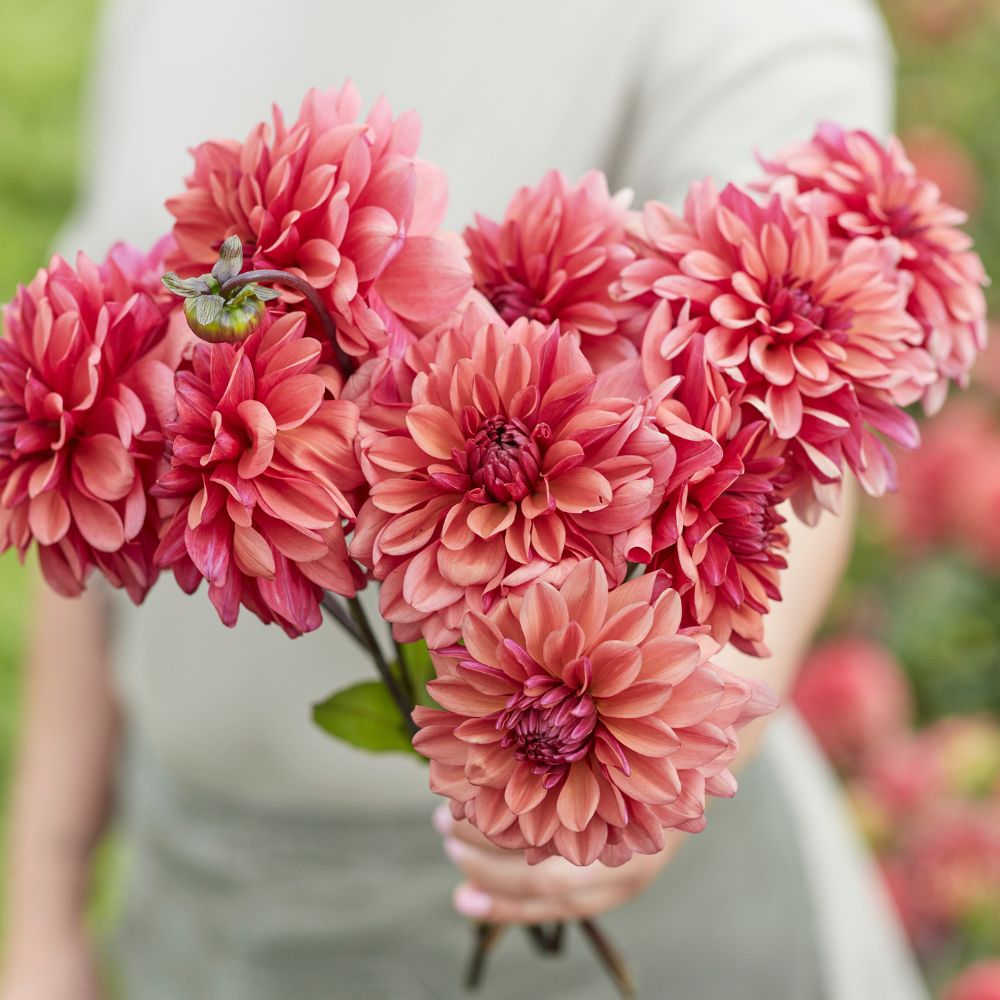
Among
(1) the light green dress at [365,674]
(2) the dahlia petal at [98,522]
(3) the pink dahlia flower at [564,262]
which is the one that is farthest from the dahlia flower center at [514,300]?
(1) the light green dress at [365,674]

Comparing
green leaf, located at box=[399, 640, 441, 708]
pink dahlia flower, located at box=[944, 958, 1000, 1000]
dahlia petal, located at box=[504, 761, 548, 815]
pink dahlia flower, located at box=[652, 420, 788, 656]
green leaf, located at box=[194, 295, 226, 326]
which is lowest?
pink dahlia flower, located at box=[944, 958, 1000, 1000]

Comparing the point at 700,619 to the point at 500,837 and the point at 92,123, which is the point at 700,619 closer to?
the point at 500,837

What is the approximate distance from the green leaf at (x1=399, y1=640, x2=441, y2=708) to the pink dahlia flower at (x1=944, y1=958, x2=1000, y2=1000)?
1.87ft

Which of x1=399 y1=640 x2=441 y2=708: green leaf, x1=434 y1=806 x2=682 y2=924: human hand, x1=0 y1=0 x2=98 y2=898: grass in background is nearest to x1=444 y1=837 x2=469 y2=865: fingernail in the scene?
x1=434 y1=806 x2=682 y2=924: human hand

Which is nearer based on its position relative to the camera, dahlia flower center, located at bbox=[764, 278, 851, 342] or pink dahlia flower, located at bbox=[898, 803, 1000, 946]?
dahlia flower center, located at bbox=[764, 278, 851, 342]

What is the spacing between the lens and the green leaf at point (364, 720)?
384 millimetres

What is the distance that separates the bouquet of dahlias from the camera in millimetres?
248

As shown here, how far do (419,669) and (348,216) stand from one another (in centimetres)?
13

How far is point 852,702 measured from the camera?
94cm

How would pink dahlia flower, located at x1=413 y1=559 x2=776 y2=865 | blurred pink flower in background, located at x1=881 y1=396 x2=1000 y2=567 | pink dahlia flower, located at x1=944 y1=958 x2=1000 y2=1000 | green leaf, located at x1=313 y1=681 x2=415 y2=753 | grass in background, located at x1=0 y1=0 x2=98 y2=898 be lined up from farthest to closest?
1. grass in background, located at x1=0 y1=0 x2=98 y2=898
2. blurred pink flower in background, located at x1=881 y1=396 x2=1000 y2=567
3. pink dahlia flower, located at x1=944 y1=958 x2=1000 y2=1000
4. green leaf, located at x1=313 y1=681 x2=415 y2=753
5. pink dahlia flower, located at x1=413 y1=559 x2=776 y2=865

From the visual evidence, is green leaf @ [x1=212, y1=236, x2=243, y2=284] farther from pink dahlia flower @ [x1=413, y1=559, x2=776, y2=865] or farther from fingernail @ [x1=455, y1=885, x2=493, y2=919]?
fingernail @ [x1=455, y1=885, x2=493, y2=919]

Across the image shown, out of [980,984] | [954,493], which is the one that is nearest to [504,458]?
[980,984]

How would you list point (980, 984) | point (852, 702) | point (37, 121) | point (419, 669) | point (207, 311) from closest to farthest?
1. point (207, 311)
2. point (419, 669)
3. point (980, 984)
4. point (852, 702)
5. point (37, 121)

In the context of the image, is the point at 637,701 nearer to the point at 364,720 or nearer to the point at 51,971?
the point at 364,720
